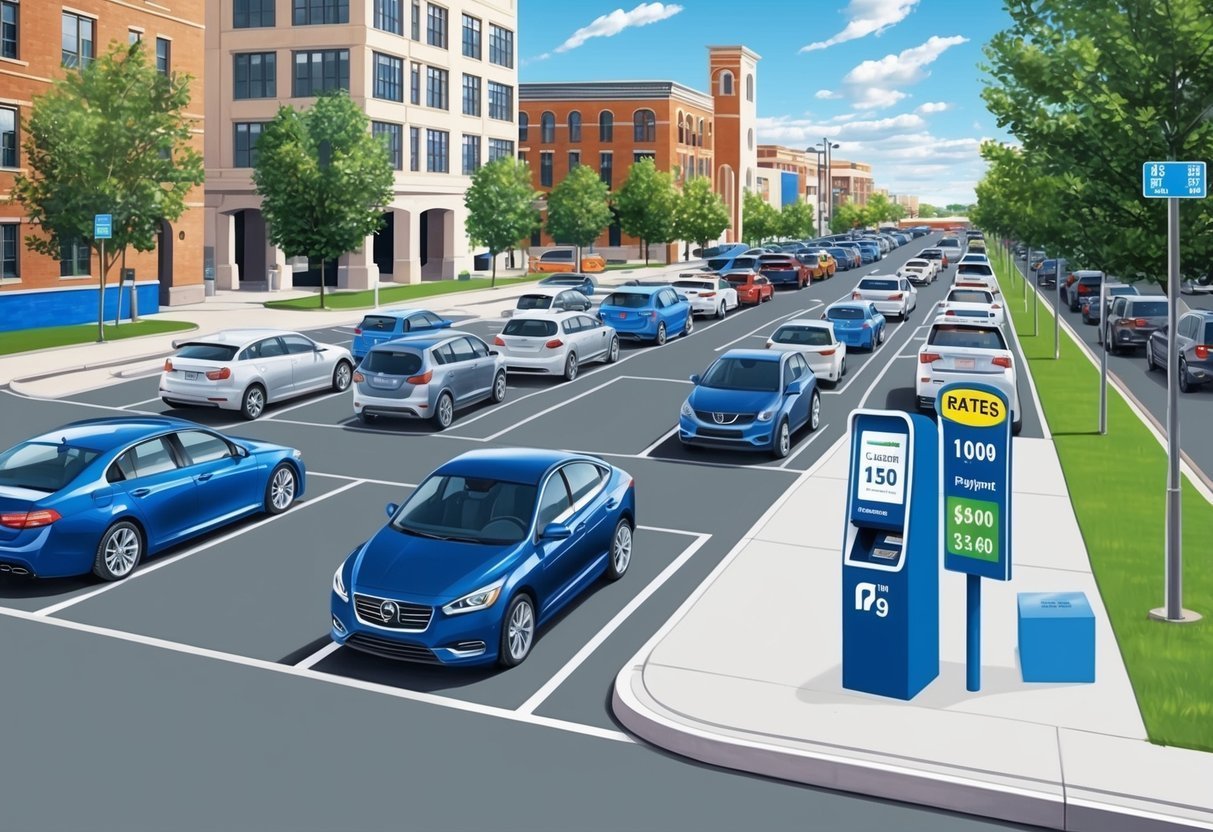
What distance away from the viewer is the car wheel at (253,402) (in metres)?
22.6

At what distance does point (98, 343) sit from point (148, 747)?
27.6 metres

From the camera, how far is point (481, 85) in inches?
2827

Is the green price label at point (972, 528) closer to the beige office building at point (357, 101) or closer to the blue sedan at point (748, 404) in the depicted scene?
the blue sedan at point (748, 404)

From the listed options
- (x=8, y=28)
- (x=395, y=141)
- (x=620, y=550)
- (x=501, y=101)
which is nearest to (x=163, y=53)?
(x=8, y=28)

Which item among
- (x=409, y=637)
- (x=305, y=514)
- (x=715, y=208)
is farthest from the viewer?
(x=715, y=208)

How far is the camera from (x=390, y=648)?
10125mm

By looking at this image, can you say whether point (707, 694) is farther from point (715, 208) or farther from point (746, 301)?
point (715, 208)

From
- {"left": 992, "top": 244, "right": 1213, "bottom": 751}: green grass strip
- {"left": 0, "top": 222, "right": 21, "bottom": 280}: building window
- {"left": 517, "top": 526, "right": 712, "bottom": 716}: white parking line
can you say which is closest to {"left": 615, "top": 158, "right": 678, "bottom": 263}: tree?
{"left": 0, "top": 222, "right": 21, "bottom": 280}: building window

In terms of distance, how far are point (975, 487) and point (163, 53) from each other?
42.2 meters

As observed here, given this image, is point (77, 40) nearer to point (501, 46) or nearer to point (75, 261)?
point (75, 261)

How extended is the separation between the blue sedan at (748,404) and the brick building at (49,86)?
79.1 feet

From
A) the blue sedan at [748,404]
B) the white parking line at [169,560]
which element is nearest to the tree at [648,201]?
the blue sedan at [748,404]

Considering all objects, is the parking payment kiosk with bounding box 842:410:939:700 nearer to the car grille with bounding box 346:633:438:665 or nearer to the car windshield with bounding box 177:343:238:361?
the car grille with bounding box 346:633:438:665

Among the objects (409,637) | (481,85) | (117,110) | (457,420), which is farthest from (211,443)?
(481,85)
